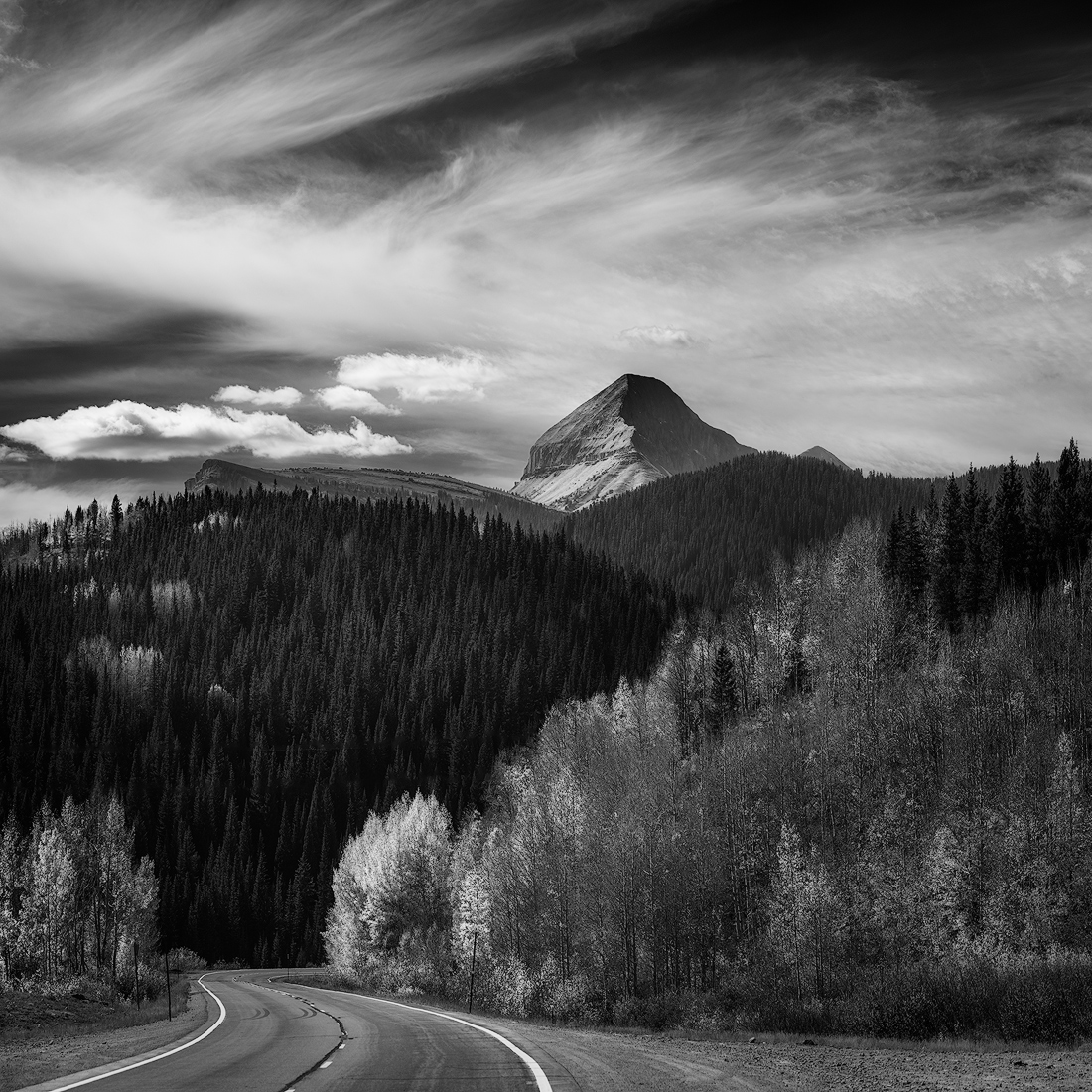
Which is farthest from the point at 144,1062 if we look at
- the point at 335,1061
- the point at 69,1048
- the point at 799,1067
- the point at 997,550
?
the point at 997,550

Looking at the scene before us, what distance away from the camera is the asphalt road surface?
19.2m

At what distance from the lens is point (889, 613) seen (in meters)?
106

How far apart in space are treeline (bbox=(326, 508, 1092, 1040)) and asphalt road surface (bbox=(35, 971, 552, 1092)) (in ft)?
43.5

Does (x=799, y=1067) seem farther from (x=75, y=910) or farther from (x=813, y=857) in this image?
(x=75, y=910)

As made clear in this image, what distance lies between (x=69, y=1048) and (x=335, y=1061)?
968 centimetres

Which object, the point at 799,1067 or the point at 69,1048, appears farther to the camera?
the point at 69,1048

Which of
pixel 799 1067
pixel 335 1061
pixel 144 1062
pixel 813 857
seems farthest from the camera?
pixel 813 857

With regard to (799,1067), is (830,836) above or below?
below

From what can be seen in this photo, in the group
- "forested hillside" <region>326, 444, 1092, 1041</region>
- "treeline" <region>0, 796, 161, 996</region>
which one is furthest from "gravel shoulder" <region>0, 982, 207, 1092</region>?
"treeline" <region>0, 796, 161, 996</region>

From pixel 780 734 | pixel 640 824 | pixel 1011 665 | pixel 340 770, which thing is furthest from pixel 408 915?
pixel 340 770

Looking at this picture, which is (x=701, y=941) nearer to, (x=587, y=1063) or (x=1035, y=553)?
(x=587, y=1063)

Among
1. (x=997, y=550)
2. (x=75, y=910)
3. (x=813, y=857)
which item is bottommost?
(x=75, y=910)

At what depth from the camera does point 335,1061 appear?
23469 mm

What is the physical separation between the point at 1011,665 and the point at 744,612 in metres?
53.4
